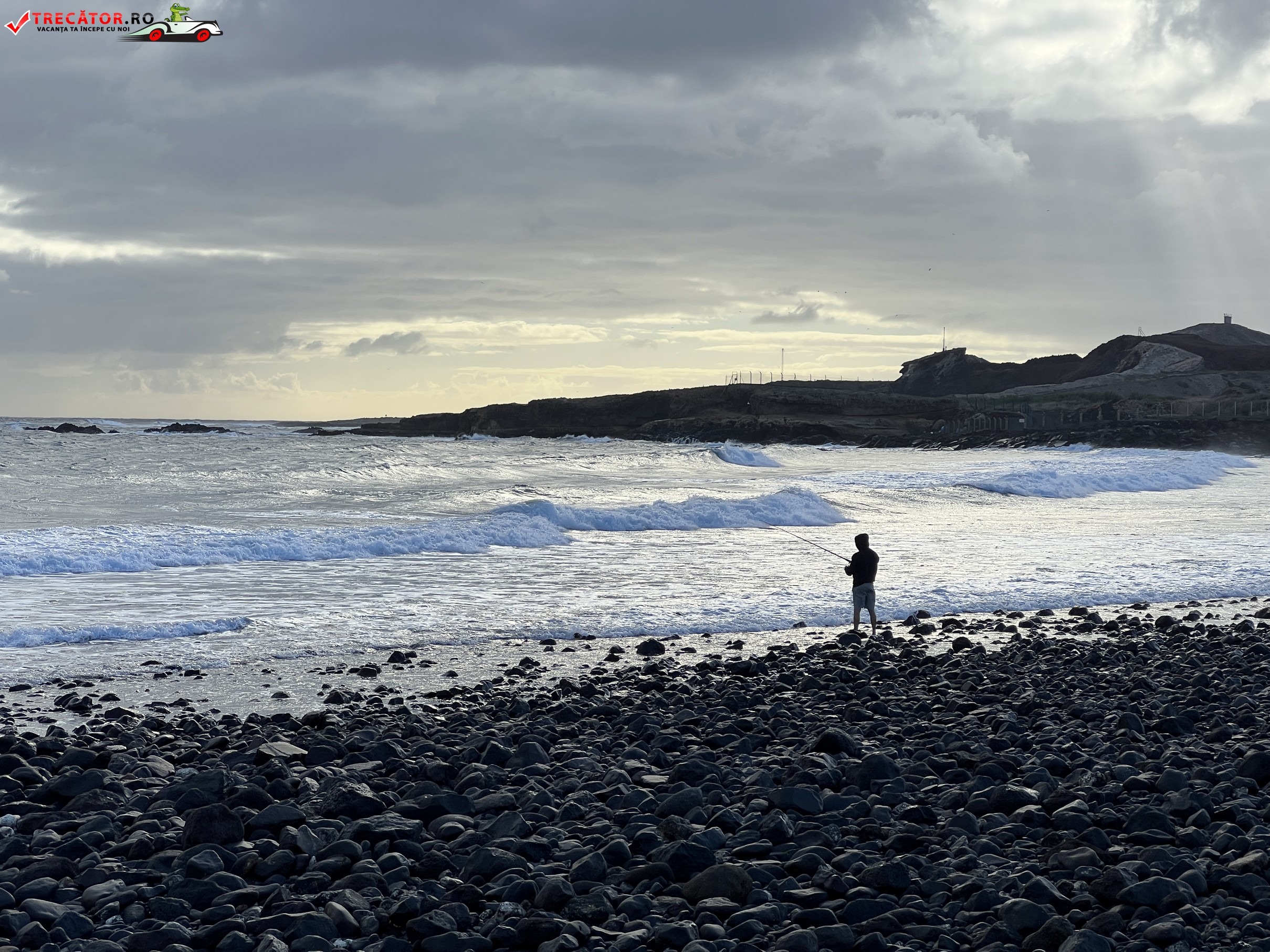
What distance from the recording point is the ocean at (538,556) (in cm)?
1221

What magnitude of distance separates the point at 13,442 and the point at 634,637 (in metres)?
71.0

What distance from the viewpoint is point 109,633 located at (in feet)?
38.1

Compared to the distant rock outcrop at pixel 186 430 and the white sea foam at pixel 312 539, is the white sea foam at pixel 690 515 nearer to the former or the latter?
the white sea foam at pixel 312 539

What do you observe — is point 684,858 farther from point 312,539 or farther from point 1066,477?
point 1066,477

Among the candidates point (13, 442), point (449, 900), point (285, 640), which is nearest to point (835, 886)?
point (449, 900)

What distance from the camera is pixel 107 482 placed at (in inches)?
1439

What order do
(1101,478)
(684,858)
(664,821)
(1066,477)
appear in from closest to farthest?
1. (684,858)
2. (664,821)
3. (1066,477)
4. (1101,478)

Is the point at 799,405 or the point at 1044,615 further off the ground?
the point at 799,405

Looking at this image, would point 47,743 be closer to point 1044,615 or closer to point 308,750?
point 308,750

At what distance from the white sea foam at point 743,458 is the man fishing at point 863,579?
Result: 45.7m

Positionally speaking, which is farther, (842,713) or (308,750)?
(842,713)

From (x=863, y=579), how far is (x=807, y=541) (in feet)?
29.4

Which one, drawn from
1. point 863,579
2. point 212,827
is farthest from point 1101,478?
point 212,827

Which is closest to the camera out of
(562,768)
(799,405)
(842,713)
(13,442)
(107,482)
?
(562,768)
